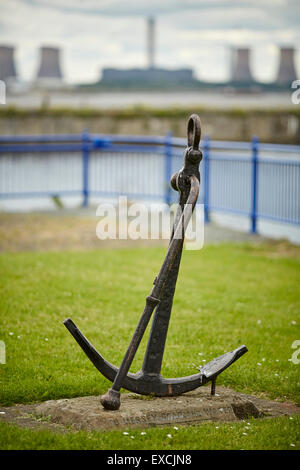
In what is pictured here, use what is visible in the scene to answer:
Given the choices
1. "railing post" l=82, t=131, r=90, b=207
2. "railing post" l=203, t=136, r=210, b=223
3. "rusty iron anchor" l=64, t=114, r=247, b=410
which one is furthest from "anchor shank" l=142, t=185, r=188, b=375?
"railing post" l=82, t=131, r=90, b=207

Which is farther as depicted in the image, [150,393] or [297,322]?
[297,322]

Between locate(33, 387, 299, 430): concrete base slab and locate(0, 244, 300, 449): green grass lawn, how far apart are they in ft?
0.43

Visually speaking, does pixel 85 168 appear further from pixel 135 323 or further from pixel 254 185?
pixel 135 323

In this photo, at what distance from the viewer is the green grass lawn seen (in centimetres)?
459

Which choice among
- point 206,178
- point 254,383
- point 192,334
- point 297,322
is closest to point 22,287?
point 192,334

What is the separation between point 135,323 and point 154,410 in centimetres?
272

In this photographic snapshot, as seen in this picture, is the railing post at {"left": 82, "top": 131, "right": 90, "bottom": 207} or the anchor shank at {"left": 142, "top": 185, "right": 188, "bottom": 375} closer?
the anchor shank at {"left": 142, "top": 185, "right": 188, "bottom": 375}

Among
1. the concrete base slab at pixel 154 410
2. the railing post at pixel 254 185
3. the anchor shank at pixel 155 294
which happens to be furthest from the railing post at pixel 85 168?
the anchor shank at pixel 155 294

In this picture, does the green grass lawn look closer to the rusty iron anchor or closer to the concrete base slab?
the concrete base slab

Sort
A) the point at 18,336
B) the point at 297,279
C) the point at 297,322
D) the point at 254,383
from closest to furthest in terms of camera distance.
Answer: the point at 254,383, the point at 18,336, the point at 297,322, the point at 297,279

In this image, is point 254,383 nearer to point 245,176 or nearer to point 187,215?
point 187,215

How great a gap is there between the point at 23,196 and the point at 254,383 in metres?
12.4

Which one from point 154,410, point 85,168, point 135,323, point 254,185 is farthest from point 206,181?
point 154,410

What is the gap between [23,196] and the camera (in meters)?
17.3
